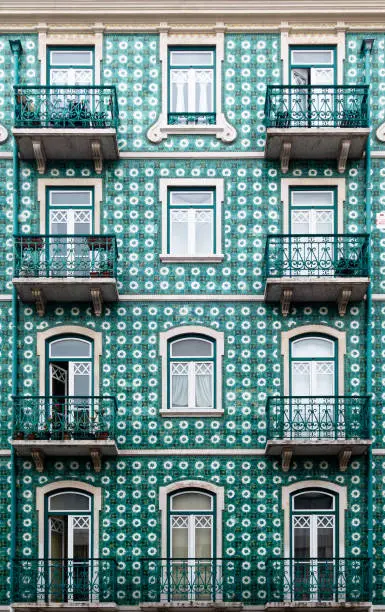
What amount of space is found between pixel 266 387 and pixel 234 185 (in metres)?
4.75

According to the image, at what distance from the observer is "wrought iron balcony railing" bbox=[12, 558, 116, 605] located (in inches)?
1217

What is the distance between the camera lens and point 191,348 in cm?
3259

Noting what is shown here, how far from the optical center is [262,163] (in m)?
33.2

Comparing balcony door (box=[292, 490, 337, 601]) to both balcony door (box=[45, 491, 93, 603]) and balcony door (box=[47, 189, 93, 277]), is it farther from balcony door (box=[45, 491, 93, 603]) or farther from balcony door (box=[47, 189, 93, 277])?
balcony door (box=[47, 189, 93, 277])

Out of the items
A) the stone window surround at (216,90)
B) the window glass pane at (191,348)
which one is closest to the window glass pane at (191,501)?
the window glass pane at (191,348)

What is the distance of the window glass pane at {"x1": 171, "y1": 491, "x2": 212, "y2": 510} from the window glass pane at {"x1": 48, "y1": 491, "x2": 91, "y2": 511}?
6.35 ft

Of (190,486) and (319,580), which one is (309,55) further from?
(319,580)

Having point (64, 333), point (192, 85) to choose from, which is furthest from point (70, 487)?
point (192, 85)

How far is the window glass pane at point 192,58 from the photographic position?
1332 inches

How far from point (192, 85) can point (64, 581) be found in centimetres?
1179

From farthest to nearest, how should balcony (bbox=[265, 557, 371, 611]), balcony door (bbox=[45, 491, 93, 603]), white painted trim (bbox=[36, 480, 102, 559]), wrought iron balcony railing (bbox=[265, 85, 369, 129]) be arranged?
1. wrought iron balcony railing (bbox=[265, 85, 369, 129])
2. white painted trim (bbox=[36, 480, 102, 559])
3. balcony door (bbox=[45, 491, 93, 603])
4. balcony (bbox=[265, 557, 371, 611])

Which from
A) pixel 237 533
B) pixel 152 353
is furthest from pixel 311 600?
pixel 152 353

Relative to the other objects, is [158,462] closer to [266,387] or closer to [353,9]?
[266,387]

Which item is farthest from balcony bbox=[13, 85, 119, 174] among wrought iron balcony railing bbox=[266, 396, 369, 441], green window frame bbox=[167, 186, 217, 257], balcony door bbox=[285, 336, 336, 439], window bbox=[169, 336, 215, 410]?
wrought iron balcony railing bbox=[266, 396, 369, 441]
